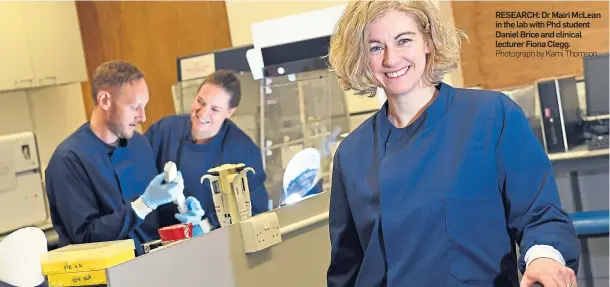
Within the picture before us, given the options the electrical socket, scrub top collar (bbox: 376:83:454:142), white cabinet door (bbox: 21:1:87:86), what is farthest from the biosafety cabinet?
white cabinet door (bbox: 21:1:87:86)

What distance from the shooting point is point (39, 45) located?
5051mm

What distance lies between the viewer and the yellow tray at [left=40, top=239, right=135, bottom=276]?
72.9 inches

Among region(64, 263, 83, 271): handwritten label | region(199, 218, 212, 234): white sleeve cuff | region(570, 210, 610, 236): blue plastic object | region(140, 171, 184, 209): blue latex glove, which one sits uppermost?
region(140, 171, 184, 209): blue latex glove

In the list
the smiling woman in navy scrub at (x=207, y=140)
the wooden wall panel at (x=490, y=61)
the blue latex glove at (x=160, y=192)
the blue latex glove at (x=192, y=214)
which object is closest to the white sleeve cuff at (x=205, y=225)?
the blue latex glove at (x=192, y=214)

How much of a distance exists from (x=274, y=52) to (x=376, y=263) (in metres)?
1.71

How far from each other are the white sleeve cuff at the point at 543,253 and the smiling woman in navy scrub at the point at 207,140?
1.51 meters

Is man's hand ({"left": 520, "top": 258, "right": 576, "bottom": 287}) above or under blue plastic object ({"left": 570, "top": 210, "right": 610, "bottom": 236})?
above

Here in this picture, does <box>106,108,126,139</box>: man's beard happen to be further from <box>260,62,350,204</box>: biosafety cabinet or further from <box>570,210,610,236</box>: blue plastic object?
<box>570,210,610,236</box>: blue plastic object

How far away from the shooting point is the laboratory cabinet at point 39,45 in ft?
15.7

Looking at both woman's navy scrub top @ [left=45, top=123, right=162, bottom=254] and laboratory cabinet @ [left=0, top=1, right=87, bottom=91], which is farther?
laboratory cabinet @ [left=0, top=1, right=87, bottom=91]

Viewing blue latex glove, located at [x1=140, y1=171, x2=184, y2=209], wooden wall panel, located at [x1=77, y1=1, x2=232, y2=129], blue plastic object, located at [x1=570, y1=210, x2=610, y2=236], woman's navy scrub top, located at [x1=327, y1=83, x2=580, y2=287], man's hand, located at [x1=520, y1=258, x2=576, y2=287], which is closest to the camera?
man's hand, located at [x1=520, y1=258, x2=576, y2=287]

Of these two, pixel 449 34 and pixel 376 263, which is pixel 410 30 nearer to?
pixel 449 34

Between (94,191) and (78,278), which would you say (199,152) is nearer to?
(94,191)

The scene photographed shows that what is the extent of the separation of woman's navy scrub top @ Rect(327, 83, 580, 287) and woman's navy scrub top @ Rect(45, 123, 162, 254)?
3.43 feet
